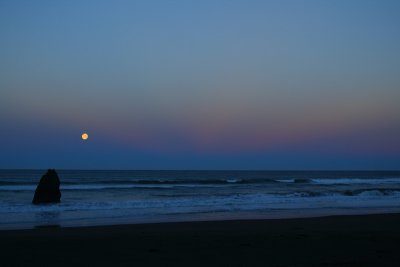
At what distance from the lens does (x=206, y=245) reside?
34.4 ft

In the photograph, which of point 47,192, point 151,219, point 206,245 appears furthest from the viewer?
point 47,192

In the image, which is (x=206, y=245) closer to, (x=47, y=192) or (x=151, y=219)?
(x=151, y=219)

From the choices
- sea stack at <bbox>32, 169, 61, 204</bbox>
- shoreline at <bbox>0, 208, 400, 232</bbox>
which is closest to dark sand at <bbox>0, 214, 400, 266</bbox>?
shoreline at <bbox>0, 208, 400, 232</bbox>

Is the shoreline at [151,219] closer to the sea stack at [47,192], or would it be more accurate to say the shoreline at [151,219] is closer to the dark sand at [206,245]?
the dark sand at [206,245]

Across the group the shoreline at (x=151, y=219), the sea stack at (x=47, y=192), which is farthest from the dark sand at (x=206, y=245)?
the sea stack at (x=47, y=192)

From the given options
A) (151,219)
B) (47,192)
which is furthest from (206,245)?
(47,192)

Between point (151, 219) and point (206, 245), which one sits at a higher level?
point (206, 245)

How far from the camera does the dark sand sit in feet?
28.0

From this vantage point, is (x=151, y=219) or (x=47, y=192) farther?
(x=47, y=192)

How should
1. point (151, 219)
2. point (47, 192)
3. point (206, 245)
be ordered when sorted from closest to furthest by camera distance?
point (206, 245)
point (151, 219)
point (47, 192)

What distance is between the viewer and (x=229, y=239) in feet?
37.7

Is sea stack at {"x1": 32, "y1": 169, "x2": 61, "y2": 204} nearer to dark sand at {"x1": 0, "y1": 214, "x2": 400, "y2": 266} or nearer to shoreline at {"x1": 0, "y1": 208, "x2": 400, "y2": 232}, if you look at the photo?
shoreline at {"x1": 0, "y1": 208, "x2": 400, "y2": 232}

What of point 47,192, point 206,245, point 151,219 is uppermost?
point 47,192

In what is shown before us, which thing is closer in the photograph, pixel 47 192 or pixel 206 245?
pixel 206 245
